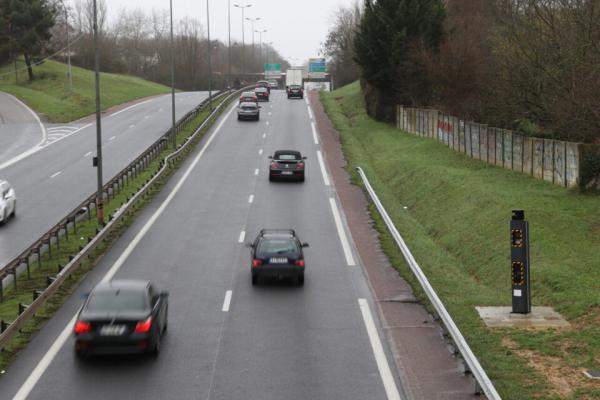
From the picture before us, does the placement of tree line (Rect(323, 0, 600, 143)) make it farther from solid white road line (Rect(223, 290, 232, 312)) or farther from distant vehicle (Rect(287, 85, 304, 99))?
distant vehicle (Rect(287, 85, 304, 99))

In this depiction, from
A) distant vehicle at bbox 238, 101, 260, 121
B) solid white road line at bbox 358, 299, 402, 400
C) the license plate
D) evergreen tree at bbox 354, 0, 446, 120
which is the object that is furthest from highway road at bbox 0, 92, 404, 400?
distant vehicle at bbox 238, 101, 260, 121

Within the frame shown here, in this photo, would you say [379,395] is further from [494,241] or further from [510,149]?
[510,149]

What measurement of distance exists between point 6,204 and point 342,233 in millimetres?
13110

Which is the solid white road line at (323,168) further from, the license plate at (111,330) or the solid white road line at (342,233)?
the license plate at (111,330)

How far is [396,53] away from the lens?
2382 inches

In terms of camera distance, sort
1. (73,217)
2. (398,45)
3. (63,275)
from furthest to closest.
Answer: (398,45) → (73,217) → (63,275)

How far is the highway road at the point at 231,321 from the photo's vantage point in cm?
1481

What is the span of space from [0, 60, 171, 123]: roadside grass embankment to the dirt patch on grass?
63.2m

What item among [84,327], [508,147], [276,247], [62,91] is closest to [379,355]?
[84,327]

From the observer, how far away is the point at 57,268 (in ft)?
81.1

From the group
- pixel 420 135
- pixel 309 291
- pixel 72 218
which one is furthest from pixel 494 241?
pixel 420 135

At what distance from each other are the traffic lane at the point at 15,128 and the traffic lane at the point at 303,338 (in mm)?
31817

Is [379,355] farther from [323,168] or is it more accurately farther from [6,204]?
[323,168]

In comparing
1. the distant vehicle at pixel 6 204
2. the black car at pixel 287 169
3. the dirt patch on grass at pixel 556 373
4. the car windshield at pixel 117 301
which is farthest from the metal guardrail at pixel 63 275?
the dirt patch on grass at pixel 556 373
